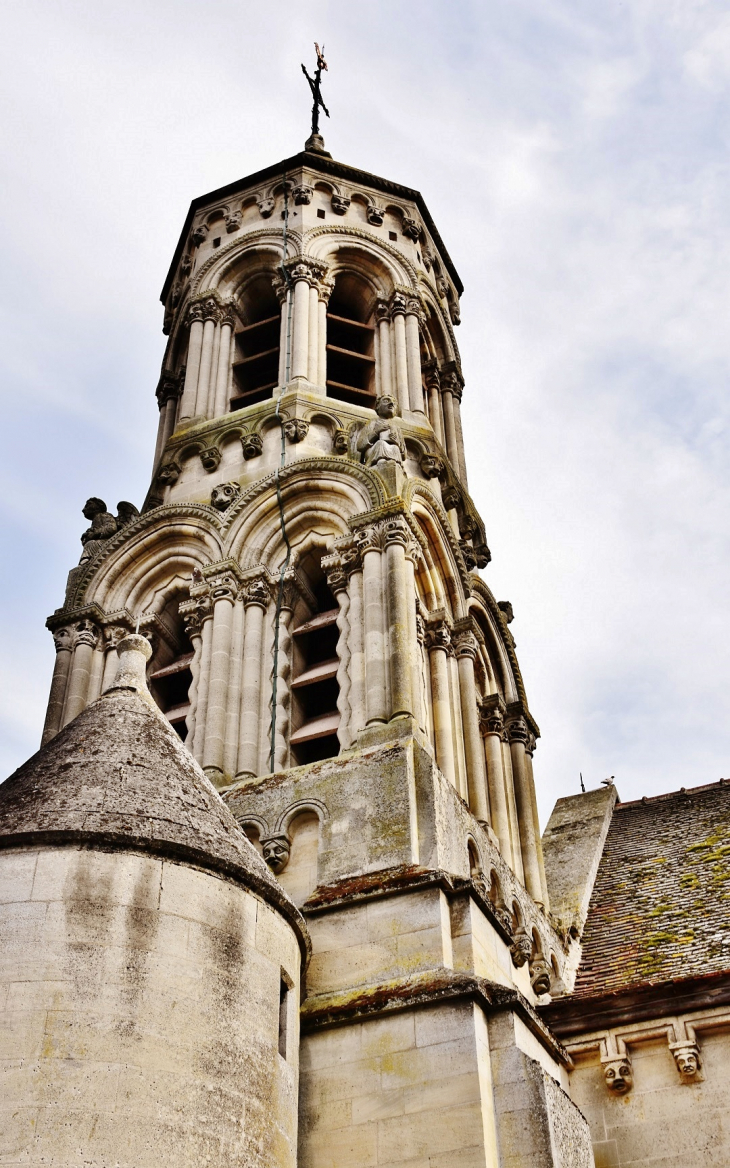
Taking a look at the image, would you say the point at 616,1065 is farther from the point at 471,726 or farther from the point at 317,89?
the point at 317,89

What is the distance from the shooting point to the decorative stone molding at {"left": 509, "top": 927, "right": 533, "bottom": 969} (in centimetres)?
1549

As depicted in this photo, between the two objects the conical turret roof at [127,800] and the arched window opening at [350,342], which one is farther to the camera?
the arched window opening at [350,342]

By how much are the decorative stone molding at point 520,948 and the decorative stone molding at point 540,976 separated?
16cm

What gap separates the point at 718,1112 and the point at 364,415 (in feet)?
34.5

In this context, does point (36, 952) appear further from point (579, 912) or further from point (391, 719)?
point (579, 912)

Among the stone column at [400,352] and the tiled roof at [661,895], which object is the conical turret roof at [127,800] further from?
the stone column at [400,352]

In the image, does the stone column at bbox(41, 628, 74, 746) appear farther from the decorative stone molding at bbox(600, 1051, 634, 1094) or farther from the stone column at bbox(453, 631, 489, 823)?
the decorative stone molding at bbox(600, 1051, 634, 1094)

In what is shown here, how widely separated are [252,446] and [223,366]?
130 inches

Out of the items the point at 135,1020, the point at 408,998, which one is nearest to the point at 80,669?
the point at 408,998

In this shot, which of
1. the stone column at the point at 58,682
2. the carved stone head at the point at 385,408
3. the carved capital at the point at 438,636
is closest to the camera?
the stone column at the point at 58,682

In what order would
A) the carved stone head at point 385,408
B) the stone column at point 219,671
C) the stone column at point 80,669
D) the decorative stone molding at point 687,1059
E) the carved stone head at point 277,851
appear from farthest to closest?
the carved stone head at point 385,408 → the stone column at point 80,669 → the stone column at point 219,671 → the decorative stone molding at point 687,1059 → the carved stone head at point 277,851

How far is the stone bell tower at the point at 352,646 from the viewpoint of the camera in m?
12.6

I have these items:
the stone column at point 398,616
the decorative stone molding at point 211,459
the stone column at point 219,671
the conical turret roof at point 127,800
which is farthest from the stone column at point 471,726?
the conical turret roof at point 127,800

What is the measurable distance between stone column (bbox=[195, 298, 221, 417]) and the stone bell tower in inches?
1.9
